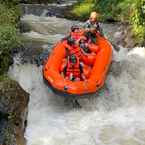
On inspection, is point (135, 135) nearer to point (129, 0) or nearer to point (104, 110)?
point (104, 110)

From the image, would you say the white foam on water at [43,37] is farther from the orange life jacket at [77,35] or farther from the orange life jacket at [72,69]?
the orange life jacket at [72,69]

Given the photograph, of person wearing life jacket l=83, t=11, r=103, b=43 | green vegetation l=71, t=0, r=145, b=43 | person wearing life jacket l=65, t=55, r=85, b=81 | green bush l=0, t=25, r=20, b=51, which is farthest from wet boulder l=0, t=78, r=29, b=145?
green vegetation l=71, t=0, r=145, b=43

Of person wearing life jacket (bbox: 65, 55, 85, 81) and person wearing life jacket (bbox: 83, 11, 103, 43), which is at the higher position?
person wearing life jacket (bbox: 83, 11, 103, 43)


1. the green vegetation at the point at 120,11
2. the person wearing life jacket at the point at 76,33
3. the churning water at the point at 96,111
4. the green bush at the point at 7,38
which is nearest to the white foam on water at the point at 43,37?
the person wearing life jacket at the point at 76,33

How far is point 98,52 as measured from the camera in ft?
35.1

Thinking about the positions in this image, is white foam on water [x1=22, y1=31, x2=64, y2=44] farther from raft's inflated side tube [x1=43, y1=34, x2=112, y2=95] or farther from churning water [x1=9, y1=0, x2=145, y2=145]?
raft's inflated side tube [x1=43, y1=34, x2=112, y2=95]

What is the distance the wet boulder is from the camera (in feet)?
23.9

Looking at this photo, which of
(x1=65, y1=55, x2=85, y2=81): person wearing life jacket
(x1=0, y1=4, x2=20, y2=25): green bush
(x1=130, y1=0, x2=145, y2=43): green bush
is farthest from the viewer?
(x1=130, y1=0, x2=145, y2=43): green bush

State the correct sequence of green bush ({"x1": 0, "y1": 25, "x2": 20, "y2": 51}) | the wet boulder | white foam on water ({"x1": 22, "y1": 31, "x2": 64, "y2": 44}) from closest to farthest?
1. the wet boulder
2. green bush ({"x1": 0, "y1": 25, "x2": 20, "y2": 51})
3. white foam on water ({"x1": 22, "y1": 31, "x2": 64, "y2": 44})

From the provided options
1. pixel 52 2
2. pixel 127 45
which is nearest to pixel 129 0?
pixel 127 45

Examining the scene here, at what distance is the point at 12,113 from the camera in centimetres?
749

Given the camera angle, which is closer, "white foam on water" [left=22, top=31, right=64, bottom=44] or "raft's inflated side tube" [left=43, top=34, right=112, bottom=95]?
"raft's inflated side tube" [left=43, top=34, right=112, bottom=95]

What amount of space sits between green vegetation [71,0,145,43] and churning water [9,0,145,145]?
2.86 ft

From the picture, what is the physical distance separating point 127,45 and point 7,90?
6.01 metres
